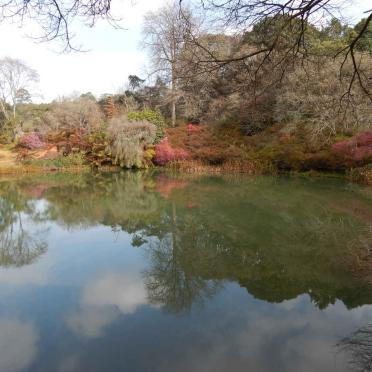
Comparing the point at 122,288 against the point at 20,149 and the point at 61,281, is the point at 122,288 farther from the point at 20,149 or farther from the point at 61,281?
the point at 20,149

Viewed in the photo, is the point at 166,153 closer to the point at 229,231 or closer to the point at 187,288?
the point at 229,231

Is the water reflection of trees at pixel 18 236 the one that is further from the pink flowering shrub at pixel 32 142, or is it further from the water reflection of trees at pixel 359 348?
the pink flowering shrub at pixel 32 142

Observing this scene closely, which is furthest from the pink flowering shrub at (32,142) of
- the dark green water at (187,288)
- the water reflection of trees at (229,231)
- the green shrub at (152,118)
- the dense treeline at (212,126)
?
the dark green water at (187,288)

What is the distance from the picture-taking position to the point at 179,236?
7.63 meters

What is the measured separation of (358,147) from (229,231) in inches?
366

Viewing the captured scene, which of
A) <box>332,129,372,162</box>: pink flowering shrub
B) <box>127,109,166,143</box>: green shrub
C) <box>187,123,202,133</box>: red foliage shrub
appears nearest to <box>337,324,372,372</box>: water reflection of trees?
<box>332,129,372,162</box>: pink flowering shrub

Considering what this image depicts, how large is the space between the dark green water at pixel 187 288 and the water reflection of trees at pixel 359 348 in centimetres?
1

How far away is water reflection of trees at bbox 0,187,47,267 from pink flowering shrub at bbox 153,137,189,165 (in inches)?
388

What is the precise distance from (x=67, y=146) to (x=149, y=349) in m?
20.7

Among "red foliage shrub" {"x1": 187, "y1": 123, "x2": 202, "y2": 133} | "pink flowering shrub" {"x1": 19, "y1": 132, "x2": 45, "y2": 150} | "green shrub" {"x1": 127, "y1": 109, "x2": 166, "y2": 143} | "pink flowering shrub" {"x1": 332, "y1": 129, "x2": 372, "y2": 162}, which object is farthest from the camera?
"pink flowering shrub" {"x1": 19, "y1": 132, "x2": 45, "y2": 150}

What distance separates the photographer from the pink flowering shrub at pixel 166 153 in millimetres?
20375

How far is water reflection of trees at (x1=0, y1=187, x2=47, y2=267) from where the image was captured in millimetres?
6508

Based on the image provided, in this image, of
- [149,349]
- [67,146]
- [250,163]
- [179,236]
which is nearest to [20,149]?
[67,146]

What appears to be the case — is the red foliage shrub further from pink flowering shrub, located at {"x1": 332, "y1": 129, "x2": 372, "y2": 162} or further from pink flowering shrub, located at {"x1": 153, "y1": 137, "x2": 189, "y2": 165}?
pink flowering shrub, located at {"x1": 332, "y1": 129, "x2": 372, "y2": 162}
